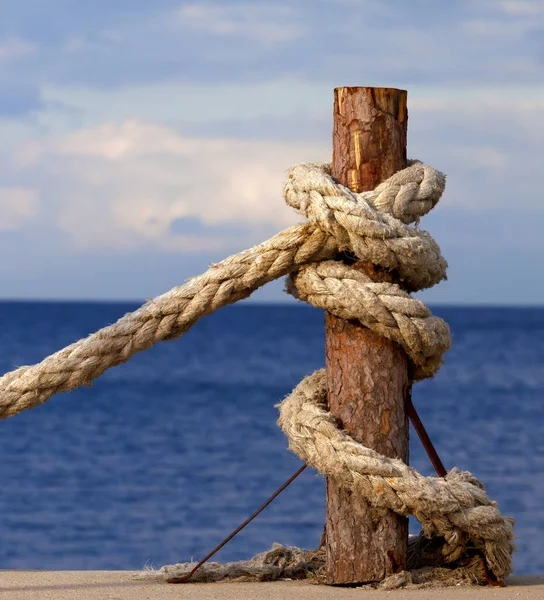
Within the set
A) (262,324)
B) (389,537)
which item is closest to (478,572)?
(389,537)

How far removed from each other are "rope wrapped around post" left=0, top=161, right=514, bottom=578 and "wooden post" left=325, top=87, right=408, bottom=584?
0.21 ft

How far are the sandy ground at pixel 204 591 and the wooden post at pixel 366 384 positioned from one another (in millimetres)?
125

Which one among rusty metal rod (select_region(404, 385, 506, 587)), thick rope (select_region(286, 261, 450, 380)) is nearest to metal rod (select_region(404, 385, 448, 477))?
rusty metal rod (select_region(404, 385, 506, 587))

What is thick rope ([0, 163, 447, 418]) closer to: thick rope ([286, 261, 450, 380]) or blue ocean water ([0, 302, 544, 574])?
thick rope ([286, 261, 450, 380])

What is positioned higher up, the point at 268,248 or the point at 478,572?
the point at 268,248

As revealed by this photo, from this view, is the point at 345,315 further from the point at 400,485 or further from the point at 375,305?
the point at 400,485

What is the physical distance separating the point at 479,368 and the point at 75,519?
25052 millimetres

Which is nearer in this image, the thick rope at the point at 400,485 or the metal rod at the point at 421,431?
the thick rope at the point at 400,485

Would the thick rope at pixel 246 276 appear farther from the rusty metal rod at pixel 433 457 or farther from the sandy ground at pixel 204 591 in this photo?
the sandy ground at pixel 204 591

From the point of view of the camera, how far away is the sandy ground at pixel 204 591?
3.09 m

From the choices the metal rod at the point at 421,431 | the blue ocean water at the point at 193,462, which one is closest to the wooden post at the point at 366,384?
the metal rod at the point at 421,431

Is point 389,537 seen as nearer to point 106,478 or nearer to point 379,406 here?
point 379,406

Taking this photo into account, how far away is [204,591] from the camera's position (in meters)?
3.25

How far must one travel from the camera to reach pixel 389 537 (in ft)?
10.4
